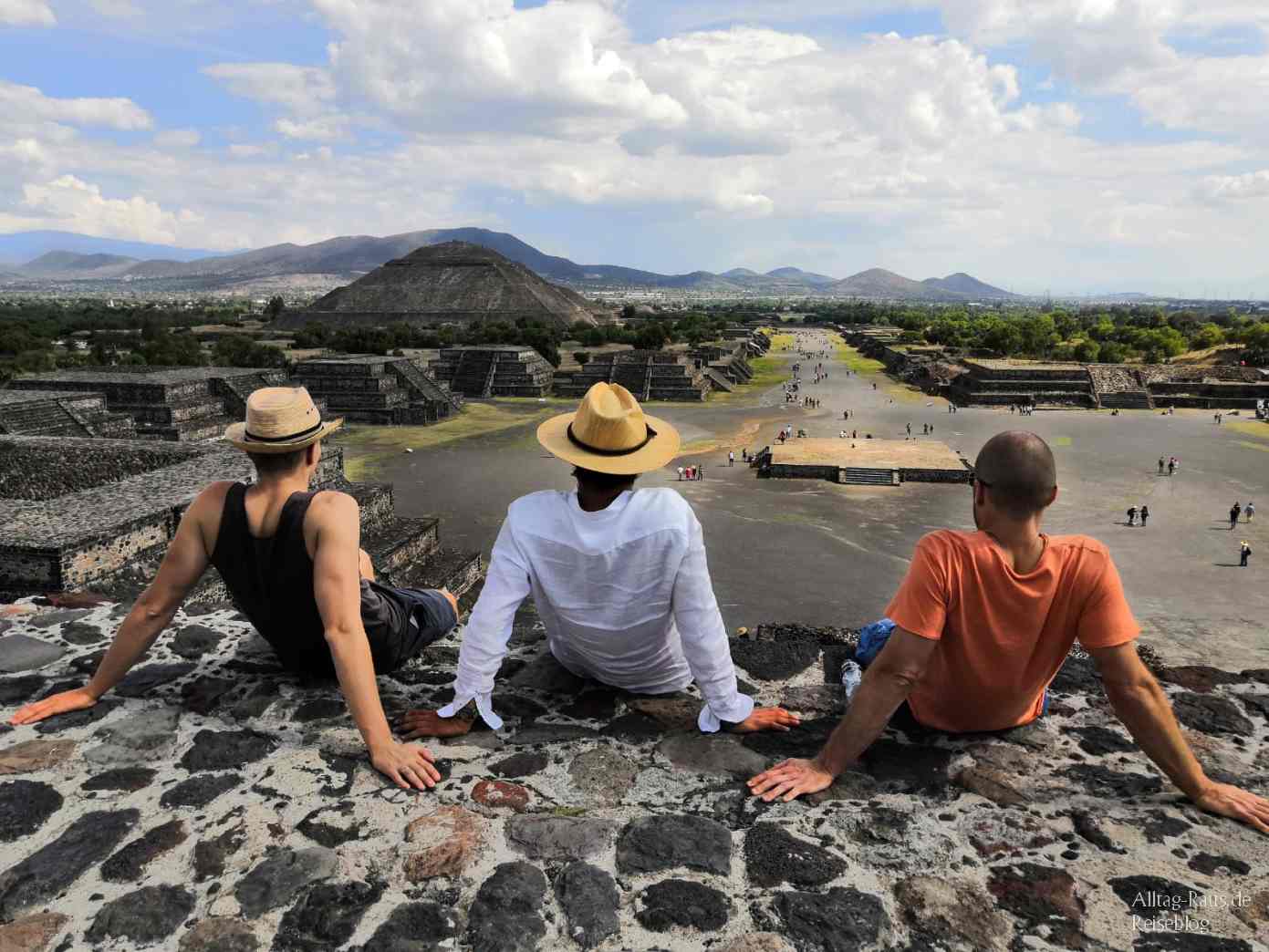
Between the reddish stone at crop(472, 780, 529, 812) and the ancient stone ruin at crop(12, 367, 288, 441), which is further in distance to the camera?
the ancient stone ruin at crop(12, 367, 288, 441)

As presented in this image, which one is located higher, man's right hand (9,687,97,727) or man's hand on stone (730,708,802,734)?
man's hand on stone (730,708,802,734)

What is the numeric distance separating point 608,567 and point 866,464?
21126 millimetres

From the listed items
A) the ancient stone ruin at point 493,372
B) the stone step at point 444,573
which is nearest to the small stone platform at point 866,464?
the stone step at point 444,573

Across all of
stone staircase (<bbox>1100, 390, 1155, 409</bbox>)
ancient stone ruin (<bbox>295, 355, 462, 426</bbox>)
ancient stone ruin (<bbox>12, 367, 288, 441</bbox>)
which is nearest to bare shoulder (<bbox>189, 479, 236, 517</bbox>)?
ancient stone ruin (<bbox>12, 367, 288, 441</bbox>)

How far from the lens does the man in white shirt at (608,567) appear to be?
2.69 meters

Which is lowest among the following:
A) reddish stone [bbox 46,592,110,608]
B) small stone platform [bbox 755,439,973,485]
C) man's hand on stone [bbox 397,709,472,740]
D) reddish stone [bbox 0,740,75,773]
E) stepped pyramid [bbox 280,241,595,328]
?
small stone platform [bbox 755,439,973,485]

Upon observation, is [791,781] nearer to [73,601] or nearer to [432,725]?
[432,725]

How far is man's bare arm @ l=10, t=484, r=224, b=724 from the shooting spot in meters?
2.85

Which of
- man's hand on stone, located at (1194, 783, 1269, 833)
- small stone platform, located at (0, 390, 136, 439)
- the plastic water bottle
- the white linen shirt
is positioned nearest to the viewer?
man's hand on stone, located at (1194, 783, 1269, 833)

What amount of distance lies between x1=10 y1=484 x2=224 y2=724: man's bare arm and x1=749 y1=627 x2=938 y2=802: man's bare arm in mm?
2125

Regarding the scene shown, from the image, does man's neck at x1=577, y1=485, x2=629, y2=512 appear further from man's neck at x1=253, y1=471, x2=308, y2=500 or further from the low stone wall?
the low stone wall

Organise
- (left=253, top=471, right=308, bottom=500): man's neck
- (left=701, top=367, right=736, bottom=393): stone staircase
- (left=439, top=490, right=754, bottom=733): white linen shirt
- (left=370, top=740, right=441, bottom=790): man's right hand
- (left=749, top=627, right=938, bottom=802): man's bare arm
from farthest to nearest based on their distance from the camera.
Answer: (left=701, top=367, right=736, bottom=393): stone staircase, (left=253, top=471, right=308, bottom=500): man's neck, (left=439, top=490, right=754, bottom=733): white linen shirt, (left=370, top=740, right=441, bottom=790): man's right hand, (left=749, top=627, right=938, bottom=802): man's bare arm

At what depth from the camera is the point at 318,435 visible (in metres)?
2.90

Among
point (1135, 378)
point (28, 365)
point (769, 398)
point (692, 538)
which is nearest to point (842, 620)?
point (692, 538)
